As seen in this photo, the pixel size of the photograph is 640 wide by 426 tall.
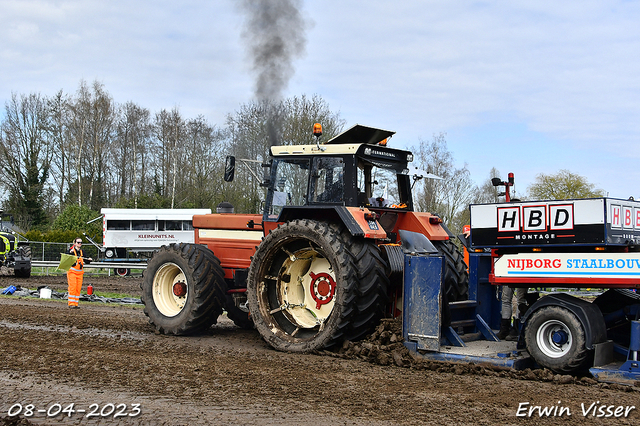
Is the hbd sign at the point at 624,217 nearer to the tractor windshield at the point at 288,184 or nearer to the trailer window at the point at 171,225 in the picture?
the tractor windshield at the point at 288,184

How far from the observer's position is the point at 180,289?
8.78 metres

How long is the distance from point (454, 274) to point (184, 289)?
389 centimetres

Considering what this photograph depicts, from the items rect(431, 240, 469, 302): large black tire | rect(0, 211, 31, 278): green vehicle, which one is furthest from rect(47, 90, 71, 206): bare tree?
rect(431, 240, 469, 302): large black tire

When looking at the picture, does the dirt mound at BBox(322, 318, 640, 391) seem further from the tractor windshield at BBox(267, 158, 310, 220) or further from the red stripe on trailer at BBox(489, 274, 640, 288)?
the tractor windshield at BBox(267, 158, 310, 220)

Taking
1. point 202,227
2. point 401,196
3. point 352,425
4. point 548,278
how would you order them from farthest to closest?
point 202,227
point 401,196
point 548,278
point 352,425

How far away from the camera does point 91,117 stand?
1704 inches

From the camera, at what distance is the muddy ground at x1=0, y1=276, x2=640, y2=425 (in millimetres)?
4430

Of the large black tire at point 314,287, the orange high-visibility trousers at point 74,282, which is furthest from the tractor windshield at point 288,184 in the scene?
the orange high-visibility trousers at point 74,282

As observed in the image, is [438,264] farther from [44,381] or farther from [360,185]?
[44,381]

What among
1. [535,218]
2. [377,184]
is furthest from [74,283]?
[535,218]

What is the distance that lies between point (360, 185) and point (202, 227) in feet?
9.72

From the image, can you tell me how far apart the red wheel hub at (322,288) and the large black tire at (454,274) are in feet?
4.61

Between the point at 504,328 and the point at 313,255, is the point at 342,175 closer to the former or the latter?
the point at 313,255

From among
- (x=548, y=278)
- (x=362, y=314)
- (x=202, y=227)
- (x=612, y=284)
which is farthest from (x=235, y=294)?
(x=612, y=284)
